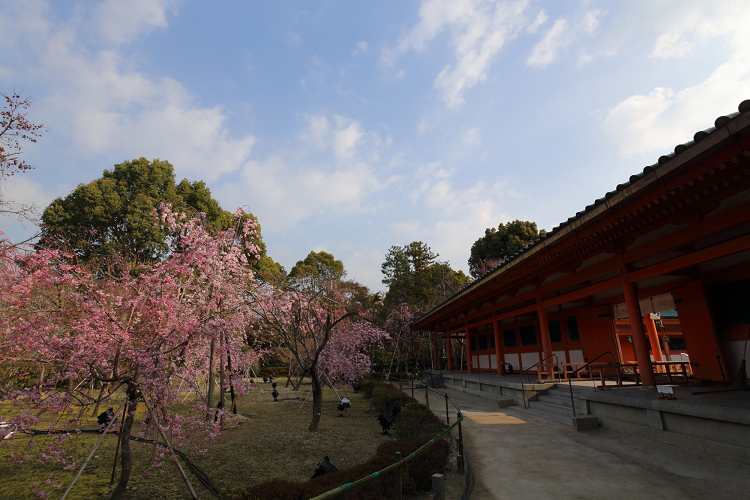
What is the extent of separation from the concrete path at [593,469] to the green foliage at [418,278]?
84.0 feet

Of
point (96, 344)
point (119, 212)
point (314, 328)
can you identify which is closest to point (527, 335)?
point (314, 328)

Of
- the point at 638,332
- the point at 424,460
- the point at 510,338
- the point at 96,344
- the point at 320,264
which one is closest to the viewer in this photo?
the point at 424,460

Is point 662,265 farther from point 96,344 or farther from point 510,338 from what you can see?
point 510,338

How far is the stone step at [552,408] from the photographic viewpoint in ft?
25.5

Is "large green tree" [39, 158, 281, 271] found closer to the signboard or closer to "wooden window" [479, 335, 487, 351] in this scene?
"wooden window" [479, 335, 487, 351]

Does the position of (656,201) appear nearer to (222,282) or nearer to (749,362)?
(749,362)

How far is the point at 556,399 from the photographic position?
879 centimetres

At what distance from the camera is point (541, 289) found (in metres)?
10.5

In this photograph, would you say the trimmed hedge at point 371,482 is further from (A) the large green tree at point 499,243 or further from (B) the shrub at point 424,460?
(A) the large green tree at point 499,243

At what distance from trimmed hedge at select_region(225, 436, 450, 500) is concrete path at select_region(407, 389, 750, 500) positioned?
0.64 meters

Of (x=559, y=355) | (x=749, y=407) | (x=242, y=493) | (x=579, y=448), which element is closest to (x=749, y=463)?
(x=749, y=407)

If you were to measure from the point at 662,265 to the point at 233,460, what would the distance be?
889 centimetres

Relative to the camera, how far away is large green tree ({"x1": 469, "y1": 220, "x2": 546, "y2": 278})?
30.8 m

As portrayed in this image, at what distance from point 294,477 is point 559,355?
10110 millimetres
